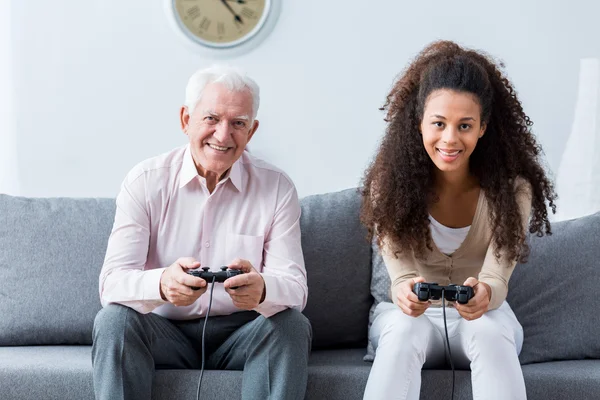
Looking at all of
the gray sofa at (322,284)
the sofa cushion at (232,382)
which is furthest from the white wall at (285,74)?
the sofa cushion at (232,382)

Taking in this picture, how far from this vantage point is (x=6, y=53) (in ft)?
10.7

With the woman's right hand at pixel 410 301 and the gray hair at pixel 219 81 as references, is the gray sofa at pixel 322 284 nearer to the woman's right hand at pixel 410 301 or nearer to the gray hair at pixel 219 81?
the woman's right hand at pixel 410 301

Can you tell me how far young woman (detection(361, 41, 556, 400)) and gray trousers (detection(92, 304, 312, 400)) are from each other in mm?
205

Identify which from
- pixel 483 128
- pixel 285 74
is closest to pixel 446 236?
pixel 483 128

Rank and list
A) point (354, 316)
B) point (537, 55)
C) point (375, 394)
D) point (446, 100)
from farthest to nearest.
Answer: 1. point (537, 55)
2. point (354, 316)
3. point (446, 100)
4. point (375, 394)

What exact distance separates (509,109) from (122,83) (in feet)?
5.52

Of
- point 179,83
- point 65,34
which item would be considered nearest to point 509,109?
point 179,83

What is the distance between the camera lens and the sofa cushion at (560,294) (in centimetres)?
231

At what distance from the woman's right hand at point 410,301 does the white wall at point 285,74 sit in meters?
1.37

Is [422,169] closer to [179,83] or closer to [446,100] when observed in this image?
[446,100]

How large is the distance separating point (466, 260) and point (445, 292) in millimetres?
349

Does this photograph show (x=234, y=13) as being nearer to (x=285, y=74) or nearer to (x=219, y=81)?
(x=285, y=74)

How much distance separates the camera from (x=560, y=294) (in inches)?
94.0

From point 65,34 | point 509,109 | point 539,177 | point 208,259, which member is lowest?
point 208,259
